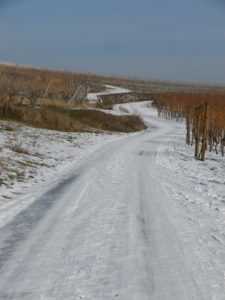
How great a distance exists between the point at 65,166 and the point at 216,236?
9353 millimetres

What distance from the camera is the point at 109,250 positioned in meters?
5.70

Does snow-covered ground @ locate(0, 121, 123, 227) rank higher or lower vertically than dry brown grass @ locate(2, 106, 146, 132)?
lower

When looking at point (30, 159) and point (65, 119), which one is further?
point (65, 119)

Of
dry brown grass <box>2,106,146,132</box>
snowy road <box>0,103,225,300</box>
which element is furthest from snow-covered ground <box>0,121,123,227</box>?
dry brown grass <box>2,106,146,132</box>

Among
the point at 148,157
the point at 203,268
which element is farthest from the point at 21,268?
the point at 148,157

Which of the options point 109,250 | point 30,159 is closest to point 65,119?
point 30,159

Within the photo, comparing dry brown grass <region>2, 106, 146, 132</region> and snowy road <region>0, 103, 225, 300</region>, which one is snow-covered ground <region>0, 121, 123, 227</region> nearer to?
snowy road <region>0, 103, 225, 300</region>

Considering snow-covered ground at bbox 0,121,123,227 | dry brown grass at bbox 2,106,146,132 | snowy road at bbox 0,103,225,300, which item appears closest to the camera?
snowy road at bbox 0,103,225,300

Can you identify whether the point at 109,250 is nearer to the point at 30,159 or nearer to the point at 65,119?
the point at 30,159

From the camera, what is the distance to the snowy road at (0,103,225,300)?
14.4 ft

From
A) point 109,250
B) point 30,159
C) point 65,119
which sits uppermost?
point 65,119

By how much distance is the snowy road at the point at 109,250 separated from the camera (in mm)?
4381

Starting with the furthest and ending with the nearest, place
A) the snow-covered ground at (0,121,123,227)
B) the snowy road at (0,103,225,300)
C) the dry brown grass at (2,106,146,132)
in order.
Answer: the dry brown grass at (2,106,146,132) → the snow-covered ground at (0,121,123,227) → the snowy road at (0,103,225,300)

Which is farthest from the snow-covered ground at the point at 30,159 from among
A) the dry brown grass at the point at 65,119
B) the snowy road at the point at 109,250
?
the dry brown grass at the point at 65,119
